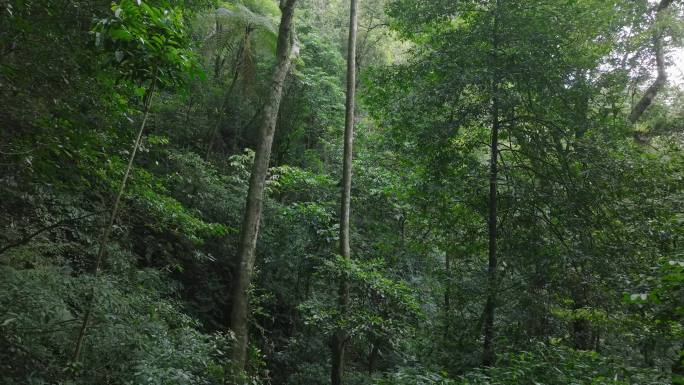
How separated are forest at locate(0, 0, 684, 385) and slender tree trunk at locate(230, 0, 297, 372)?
0.13 feet

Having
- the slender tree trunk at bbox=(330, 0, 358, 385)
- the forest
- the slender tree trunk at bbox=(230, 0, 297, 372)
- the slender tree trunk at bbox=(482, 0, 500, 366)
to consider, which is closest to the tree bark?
the forest

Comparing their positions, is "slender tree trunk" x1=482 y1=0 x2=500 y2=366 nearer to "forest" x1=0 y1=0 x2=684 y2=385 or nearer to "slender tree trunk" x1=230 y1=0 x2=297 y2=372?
"forest" x1=0 y1=0 x2=684 y2=385

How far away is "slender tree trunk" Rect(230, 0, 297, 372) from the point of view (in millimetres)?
6445

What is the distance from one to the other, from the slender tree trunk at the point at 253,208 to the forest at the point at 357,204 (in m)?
0.04

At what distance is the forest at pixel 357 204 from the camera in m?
3.52

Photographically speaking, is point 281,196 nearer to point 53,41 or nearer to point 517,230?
point 517,230

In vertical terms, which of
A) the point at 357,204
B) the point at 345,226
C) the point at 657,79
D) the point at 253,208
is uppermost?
the point at 657,79

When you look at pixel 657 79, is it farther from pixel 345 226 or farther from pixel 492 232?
pixel 345 226

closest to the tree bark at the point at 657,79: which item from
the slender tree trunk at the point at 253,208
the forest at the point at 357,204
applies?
the forest at the point at 357,204

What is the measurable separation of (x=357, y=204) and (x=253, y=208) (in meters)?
4.74

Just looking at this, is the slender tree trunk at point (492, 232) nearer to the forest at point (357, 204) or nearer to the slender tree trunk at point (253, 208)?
the forest at point (357, 204)

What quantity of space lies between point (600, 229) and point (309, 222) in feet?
18.0

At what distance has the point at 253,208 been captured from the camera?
6.86 m

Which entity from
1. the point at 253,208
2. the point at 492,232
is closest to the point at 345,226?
the point at 253,208
